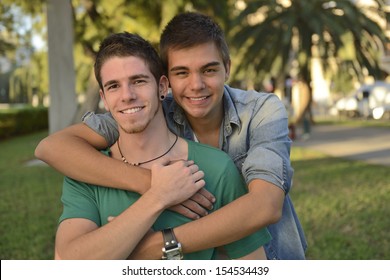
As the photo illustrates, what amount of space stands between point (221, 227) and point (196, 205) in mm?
117

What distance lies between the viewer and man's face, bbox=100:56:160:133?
1866 mm

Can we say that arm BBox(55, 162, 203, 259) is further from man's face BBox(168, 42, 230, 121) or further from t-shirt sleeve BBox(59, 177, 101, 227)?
man's face BBox(168, 42, 230, 121)

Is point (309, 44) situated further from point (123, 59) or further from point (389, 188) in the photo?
point (123, 59)

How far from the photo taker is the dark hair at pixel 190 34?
2066 millimetres

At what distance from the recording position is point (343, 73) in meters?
20.9

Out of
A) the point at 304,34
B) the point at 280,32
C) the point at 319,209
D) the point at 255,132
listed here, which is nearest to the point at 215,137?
the point at 255,132

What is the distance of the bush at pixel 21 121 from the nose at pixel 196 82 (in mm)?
23703

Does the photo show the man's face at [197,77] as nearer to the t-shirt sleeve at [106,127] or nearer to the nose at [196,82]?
the nose at [196,82]

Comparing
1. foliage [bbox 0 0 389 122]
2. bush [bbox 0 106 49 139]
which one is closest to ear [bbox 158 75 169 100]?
foliage [bbox 0 0 389 122]

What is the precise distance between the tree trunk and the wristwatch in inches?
375

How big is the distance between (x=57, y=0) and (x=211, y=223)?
9725mm

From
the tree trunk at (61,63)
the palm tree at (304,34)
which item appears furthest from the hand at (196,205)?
the palm tree at (304,34)
